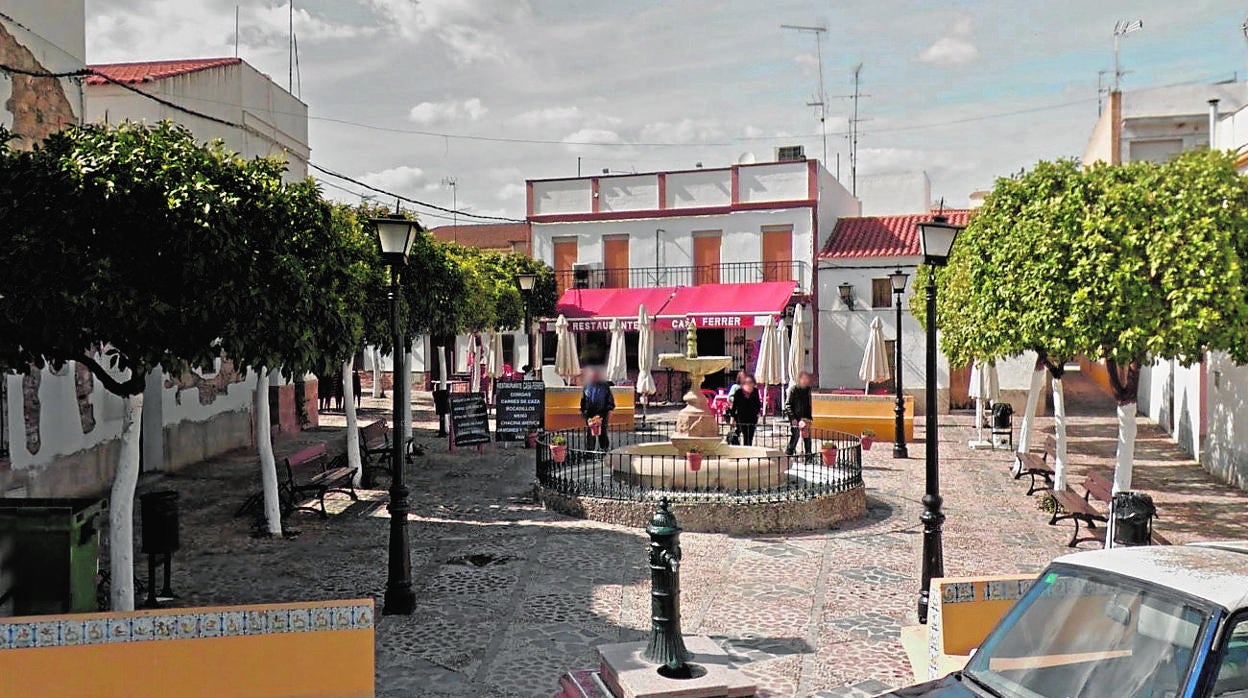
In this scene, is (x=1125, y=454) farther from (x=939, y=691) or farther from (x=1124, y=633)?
(x=939, y=691)

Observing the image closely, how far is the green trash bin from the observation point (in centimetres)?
710

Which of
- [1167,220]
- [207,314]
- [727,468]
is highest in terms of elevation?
[1167,220]

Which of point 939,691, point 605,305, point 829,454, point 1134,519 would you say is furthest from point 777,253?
point 939,691

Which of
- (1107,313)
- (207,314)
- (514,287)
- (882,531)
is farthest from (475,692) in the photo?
(514,287)

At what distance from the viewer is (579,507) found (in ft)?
40.2

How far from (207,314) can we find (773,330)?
16.0 metres

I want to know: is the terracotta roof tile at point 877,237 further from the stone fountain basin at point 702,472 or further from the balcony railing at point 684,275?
the stone fountain basin at point 702,472

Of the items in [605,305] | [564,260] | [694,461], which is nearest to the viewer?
[694,461]

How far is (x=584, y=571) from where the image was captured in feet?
31.7

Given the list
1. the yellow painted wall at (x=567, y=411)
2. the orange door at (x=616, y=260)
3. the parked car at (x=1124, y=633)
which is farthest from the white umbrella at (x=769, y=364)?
the parked car at (x=1124, y=633)

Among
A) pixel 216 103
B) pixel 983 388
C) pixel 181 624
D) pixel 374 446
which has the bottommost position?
pixel 374 446

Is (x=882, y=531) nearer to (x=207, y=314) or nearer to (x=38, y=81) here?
(x=207, y=314)

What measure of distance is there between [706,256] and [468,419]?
13305mm

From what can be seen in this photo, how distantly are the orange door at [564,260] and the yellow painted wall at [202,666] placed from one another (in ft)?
84.1
